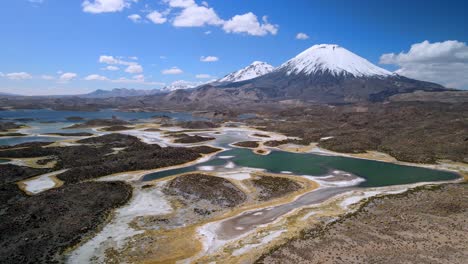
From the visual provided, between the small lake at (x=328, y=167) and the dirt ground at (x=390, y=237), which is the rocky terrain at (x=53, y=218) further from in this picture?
the dirt ground at (x=390, y=237)

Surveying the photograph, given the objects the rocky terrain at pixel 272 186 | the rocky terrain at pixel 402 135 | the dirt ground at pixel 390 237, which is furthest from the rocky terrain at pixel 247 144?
the dirt ground at pixel 390 237

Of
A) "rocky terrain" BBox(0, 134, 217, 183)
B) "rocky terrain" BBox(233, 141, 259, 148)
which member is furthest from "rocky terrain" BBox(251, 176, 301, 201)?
"rocky terrain" BBox(233, 141, 259, 148)

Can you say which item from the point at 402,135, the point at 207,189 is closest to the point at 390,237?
the point at 207,189

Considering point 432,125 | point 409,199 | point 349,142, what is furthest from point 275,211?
point 432,125

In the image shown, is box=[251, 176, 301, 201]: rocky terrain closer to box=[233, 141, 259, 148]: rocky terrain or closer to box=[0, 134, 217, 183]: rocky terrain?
box=[0, 134, 217, 183]: rocky terrain

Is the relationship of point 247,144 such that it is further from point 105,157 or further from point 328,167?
point 105,157

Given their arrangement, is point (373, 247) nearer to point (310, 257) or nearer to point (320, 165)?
point (310, 257)
